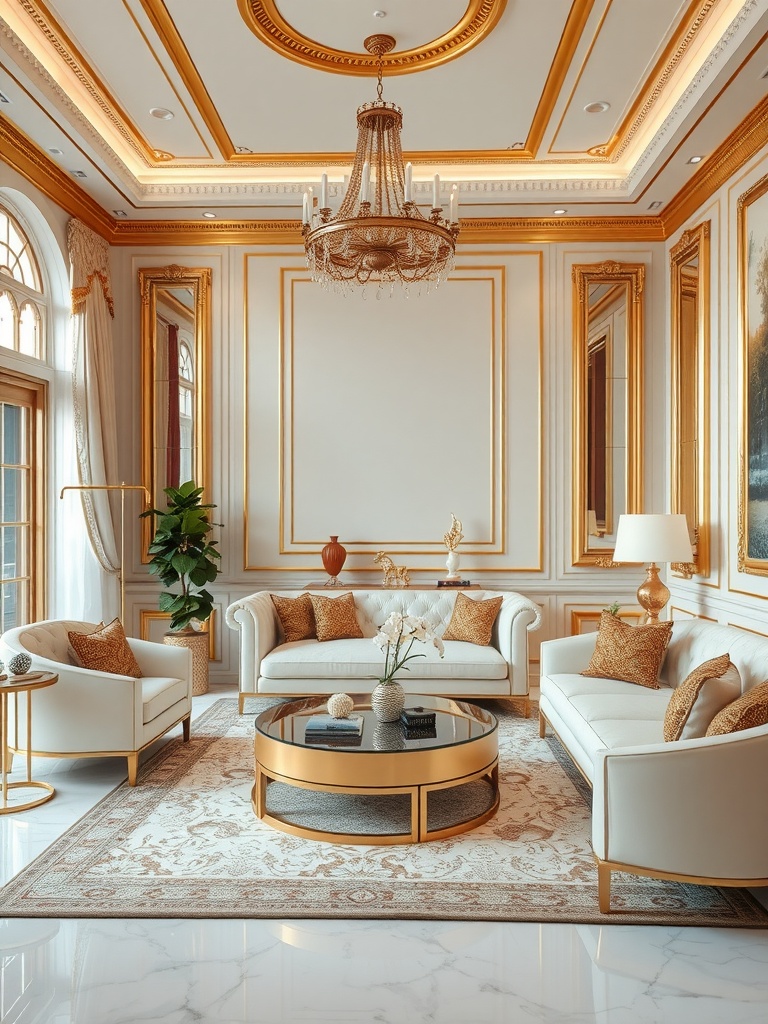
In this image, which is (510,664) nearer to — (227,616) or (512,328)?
(227,616)

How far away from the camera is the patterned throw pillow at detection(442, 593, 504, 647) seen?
559 centimetres

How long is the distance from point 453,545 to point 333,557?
93cm

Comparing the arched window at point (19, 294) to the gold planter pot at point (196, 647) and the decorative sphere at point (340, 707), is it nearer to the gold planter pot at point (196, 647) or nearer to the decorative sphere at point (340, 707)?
the gold planter pot at point (196, 647)

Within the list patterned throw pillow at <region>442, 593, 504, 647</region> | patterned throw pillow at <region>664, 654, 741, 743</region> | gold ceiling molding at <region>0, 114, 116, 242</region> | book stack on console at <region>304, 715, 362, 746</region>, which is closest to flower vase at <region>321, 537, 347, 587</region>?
patterned throw pillow at <region>442, 593, 504, 647</region>

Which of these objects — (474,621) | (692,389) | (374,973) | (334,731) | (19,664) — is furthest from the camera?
(692,389)

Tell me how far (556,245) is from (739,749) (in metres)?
4.76


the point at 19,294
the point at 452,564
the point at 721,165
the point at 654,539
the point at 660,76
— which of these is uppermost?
the point at 660,76

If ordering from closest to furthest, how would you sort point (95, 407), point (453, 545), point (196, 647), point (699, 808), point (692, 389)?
point (699, 808)
point (692, 389)
point (95, 407)
point (196, 647)
point (453, 545)

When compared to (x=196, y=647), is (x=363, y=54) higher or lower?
higher

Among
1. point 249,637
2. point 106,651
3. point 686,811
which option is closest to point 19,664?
point 106,651

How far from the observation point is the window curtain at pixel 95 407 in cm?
575

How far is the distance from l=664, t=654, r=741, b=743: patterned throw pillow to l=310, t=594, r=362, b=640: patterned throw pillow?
2.83 metres

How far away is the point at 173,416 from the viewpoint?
6.60 m

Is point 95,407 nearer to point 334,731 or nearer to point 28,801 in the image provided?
point 28,801
